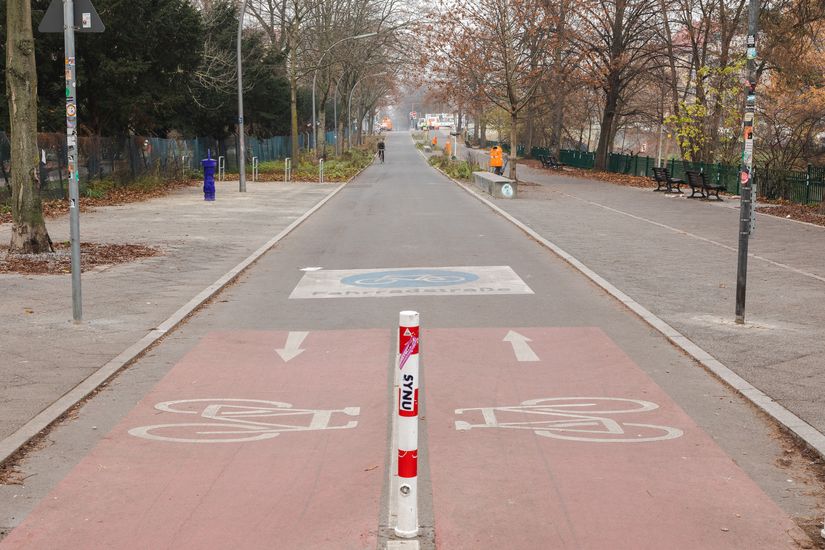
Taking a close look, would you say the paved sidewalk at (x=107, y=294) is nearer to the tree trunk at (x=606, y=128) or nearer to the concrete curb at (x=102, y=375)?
the concrete curb at (x=102, y=375)

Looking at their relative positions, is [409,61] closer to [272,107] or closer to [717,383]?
[272,107]

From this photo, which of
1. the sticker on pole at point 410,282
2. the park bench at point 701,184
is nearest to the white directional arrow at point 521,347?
the sticker on pole at point 410,282

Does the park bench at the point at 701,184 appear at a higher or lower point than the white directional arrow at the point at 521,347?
higher

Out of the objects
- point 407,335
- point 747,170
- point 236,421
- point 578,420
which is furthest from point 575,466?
point 747,170

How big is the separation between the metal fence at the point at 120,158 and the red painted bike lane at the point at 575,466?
1625 cm

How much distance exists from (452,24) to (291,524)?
36.6 m

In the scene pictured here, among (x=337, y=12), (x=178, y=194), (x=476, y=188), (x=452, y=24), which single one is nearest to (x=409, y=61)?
(x=337, y=12)

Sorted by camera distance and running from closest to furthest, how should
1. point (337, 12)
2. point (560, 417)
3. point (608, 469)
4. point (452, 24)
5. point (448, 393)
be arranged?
point (608, 469), point (560, 417), point (448, 393), point (452, 24), point (337, 12)

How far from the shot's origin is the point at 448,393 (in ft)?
24.3

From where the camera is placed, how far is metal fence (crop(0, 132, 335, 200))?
2647 centimetres

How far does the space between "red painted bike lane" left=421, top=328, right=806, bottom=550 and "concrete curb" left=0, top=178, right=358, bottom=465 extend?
2.55m

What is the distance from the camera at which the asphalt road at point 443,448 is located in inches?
191

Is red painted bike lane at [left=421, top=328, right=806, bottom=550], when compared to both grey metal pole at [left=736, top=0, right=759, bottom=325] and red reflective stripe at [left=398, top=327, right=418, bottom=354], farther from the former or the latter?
grey metal pole at [left=736, top=0, right=759, bottom=325]

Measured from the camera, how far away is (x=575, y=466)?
18.8 ft
